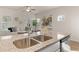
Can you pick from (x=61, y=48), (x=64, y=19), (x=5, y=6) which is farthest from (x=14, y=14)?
(x=61, y=48)

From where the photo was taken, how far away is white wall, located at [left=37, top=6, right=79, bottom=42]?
0.61 m

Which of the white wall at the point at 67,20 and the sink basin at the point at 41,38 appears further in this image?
the sink basin at the point at 41,38

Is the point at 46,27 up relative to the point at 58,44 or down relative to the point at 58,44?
up

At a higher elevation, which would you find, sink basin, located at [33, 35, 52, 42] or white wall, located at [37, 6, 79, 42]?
white wall, located at [37, 6, 79, 42]

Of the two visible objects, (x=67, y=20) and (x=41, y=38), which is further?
(x=41, y=38)

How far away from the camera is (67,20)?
2.11 ft

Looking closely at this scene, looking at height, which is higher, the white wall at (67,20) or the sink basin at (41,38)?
the white wall at (67,20)

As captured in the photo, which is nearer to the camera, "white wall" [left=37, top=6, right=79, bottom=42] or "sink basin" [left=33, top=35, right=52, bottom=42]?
"white wall" [left=37, top=6, right=79, bottom=42]

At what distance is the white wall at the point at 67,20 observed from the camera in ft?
2.02

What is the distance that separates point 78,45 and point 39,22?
1.25ft

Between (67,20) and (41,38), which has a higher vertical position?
(67,20)
